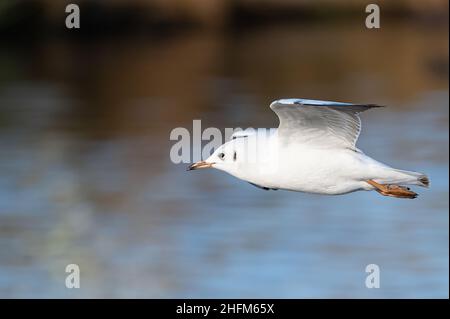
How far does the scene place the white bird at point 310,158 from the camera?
19.4ft

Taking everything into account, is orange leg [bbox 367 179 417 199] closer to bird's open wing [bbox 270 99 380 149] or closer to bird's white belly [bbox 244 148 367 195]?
bird's white belly [bbox 244 148 367 195]

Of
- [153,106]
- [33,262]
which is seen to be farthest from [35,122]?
[33,262]

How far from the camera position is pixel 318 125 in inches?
236

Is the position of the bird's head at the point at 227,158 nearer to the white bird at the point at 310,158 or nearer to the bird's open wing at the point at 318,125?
the white bird at the point at 310,158

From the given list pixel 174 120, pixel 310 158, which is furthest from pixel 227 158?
pixel 174 120

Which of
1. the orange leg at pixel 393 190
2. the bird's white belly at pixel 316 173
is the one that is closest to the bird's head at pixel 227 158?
the bird's white belly at pixel 316 173

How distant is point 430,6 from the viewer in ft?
74.6

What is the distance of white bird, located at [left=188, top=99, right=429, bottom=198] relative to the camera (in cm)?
590

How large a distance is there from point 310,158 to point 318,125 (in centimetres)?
16

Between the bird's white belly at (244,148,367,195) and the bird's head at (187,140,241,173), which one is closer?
the bird's white belly at (244,148,367,195)

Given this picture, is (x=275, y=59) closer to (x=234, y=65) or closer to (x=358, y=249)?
(x=234, y=65)

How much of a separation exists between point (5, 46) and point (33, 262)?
11.2m

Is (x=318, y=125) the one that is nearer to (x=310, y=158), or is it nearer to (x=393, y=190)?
(x=310, y=158)

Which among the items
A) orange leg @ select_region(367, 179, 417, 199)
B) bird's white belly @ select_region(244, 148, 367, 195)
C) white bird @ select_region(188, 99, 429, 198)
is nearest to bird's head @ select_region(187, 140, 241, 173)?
white bird @ select_region(188, 99, 429, 198)
